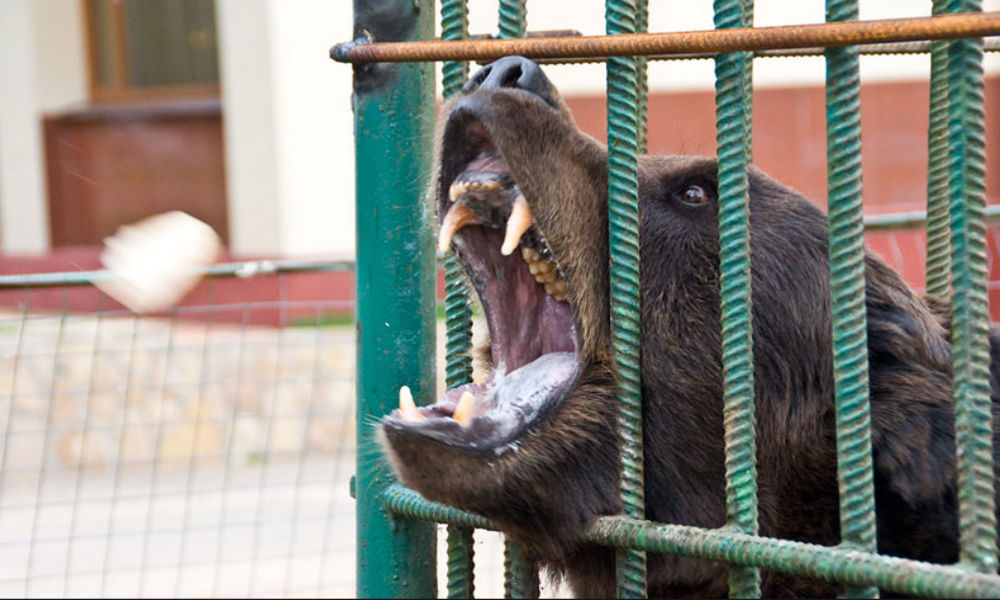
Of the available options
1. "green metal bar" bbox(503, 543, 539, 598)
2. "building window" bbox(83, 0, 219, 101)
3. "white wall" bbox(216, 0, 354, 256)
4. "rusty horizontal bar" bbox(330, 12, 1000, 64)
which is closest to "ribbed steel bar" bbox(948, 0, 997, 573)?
"rusty horizontal bar" bbox(330, 12, 1000, 64)

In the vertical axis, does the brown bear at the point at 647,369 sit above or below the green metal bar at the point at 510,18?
below

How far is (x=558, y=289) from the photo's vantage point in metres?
2.18

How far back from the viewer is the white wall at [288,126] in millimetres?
8828

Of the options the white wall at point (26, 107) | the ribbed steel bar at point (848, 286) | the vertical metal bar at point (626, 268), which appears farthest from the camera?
the white wall at point (26, 107)

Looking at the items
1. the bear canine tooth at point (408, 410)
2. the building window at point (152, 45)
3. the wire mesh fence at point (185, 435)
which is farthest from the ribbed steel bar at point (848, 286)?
the building window at point (152, 45)

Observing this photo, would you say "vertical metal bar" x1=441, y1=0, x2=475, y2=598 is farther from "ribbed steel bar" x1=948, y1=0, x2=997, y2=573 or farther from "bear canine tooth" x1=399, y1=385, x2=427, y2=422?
"ribbed steel bar" x1=948, y1=0, x2=997, y2=573

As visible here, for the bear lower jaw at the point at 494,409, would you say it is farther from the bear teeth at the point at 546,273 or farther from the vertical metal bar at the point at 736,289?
the vertical metal bar at the point at 736,289

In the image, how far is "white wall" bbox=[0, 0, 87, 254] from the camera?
1005cm

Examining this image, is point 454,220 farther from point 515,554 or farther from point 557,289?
point 515,554

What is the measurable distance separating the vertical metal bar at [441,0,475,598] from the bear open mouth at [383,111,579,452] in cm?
4

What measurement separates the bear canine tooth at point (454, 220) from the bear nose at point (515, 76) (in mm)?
210

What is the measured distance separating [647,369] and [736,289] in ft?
1.04

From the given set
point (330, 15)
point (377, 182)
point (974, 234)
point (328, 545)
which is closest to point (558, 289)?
point (377, 182)

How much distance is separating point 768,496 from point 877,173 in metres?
→ 6.91
